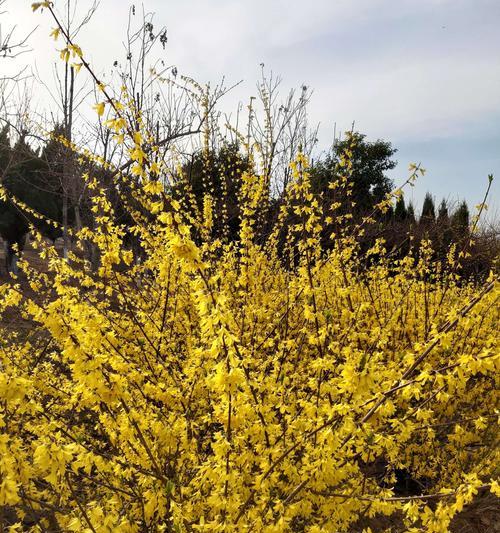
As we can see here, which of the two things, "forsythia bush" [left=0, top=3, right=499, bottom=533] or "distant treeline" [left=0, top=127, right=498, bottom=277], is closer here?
"forsythia bush" [left=0, top=3, right=499, bottom=533]

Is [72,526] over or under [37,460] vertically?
under

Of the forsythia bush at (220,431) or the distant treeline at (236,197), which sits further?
the distant treeline at (236,197)

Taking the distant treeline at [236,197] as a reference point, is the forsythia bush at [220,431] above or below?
below

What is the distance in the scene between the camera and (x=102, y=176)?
875 cm

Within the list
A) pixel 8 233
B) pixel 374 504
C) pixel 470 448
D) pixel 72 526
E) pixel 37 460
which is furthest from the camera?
pixel 8 233

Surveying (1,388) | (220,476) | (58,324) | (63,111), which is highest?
(63,111)

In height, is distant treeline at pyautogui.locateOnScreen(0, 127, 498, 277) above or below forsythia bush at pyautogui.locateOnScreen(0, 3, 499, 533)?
above

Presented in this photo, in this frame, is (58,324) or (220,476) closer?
(220,476)

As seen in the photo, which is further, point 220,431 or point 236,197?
point 236,197

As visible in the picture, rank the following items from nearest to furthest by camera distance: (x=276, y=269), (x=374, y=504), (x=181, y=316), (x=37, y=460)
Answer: (x=37, y=460)
(x=374, y=504)
(x=181, y=316)
(x=276, y=269)

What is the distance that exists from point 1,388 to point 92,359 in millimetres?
A: 445

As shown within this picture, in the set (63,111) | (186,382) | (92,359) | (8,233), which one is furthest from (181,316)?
(8,233)

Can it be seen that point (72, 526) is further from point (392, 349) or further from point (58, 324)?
point (392, 349)

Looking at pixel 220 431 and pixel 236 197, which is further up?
pixel 236 197
